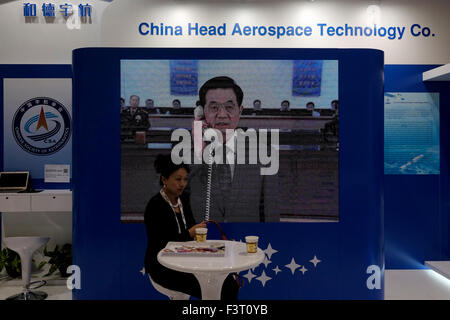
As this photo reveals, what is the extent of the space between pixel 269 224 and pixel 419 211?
2.56 meters

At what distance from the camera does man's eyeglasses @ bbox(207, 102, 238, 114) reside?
3.20 meters

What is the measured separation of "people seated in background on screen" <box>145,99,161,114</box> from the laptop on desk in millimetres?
2330

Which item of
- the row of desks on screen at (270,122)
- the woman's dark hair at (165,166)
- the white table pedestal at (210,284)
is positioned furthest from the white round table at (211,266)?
the row of desks on screen at (270,122)

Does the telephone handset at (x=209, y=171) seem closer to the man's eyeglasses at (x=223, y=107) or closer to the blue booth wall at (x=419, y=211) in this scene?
the man's eyeglasses at (x=223, y=107)

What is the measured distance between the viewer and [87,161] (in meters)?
3.18

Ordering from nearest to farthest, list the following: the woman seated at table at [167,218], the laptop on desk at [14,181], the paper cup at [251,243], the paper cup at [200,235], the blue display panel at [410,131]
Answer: the paper cup at [251,243]
the paper cup at [200,235]
the woman seated at table at [167,218]
the laptop on desk at [14,181]
the blue display panel at [410,131]

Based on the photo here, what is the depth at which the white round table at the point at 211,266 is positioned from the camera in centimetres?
222

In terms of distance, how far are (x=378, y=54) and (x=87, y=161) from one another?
8.46 ft

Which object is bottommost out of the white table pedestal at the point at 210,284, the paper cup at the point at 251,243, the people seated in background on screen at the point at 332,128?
the white table pedestal at the point at 210,284

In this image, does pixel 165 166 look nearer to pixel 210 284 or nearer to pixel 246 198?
pixel 246 198

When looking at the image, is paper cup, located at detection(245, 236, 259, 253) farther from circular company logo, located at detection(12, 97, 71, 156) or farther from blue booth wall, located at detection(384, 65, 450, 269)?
circular company logo, located at detection(12, 97, 71, 156)

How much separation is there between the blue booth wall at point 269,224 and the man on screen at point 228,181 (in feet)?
0.44

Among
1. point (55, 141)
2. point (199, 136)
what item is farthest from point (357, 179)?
point (55, 141)
